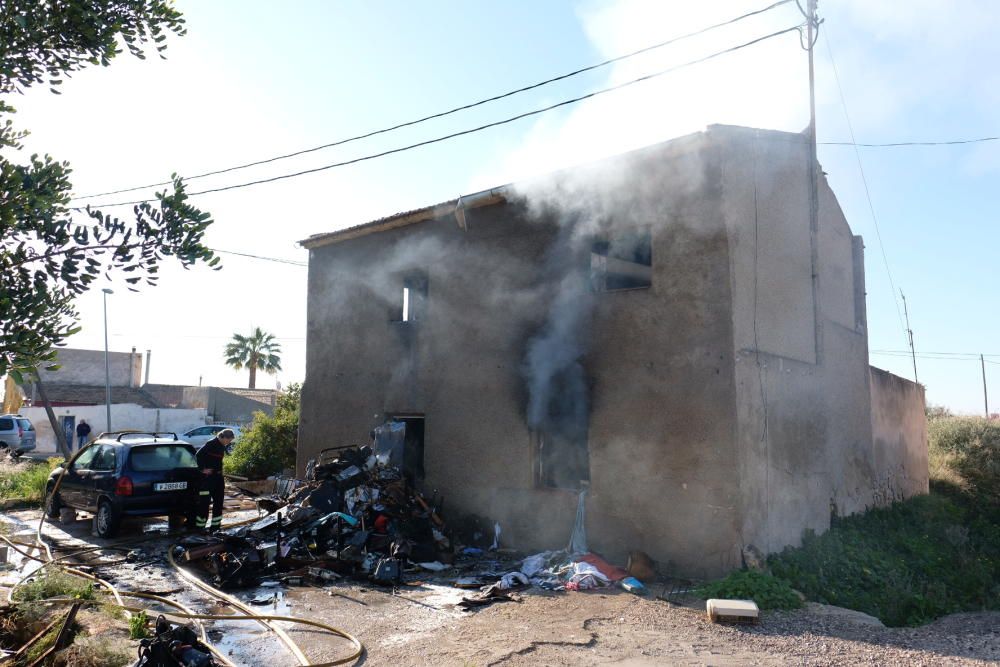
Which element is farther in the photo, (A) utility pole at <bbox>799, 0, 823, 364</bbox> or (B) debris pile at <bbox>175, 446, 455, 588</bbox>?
(A) utility pole at <bbox>799, 0, 823, 364</bbox>


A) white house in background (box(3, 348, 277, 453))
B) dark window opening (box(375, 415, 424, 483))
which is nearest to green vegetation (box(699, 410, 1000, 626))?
dark window opening (box(375, 415, 424, 483))

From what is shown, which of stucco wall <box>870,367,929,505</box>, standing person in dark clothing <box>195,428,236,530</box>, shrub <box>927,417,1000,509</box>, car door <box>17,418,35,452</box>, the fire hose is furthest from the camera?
car door <box>17,418,35,452</box>

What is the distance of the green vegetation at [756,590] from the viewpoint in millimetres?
7453

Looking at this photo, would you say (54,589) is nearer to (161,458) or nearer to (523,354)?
(161,458)

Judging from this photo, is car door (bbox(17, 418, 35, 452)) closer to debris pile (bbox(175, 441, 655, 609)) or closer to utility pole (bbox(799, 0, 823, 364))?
debris pile (bbox(175, 441, 655, 609))

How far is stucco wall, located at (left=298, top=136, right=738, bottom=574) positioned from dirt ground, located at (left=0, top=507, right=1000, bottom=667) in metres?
1.64

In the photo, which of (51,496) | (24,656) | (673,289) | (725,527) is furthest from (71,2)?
(51,496)

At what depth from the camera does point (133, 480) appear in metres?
10.7

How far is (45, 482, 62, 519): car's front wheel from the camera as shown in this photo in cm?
1215

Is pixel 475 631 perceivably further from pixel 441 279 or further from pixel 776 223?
pixel 776 223

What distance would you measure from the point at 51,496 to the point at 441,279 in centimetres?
792

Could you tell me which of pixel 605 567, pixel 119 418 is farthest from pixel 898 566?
pixel 119 418

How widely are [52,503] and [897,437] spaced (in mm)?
17347

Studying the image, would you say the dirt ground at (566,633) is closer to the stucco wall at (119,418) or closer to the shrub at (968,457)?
the shrub at (968,457)
